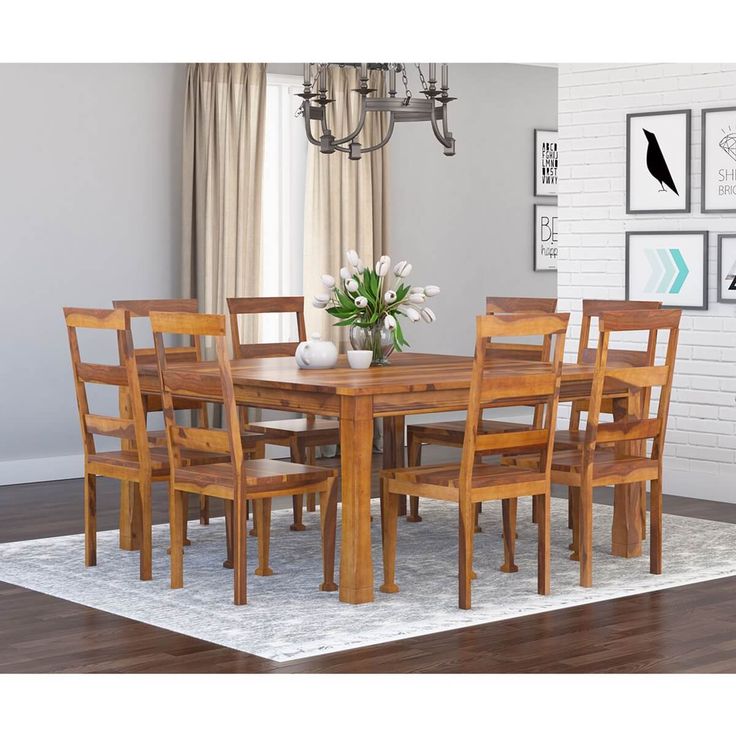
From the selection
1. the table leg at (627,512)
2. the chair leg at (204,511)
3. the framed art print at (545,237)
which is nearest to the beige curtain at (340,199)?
the framed art print at (545,237)

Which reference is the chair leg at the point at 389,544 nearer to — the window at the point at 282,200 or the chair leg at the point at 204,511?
the chair leg at the point at 204,511

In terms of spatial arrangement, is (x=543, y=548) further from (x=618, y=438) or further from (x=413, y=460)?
(x=413, y=460)

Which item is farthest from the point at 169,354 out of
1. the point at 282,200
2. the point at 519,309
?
the point at 282,200

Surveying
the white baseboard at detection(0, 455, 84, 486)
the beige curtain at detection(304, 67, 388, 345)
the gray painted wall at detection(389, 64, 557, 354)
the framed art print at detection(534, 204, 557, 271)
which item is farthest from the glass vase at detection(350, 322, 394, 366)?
the framed art print at detection(534, 204, 557, 271)

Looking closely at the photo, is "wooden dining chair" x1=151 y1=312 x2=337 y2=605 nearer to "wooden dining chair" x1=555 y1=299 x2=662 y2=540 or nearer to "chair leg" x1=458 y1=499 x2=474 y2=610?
"chair leg" x1=458 y1=499 x2=474 y2=610

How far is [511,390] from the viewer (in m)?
4.41

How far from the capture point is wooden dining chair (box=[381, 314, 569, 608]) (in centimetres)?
433

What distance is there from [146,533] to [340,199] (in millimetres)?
3972

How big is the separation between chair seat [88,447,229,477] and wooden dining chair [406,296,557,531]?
3.28 ft

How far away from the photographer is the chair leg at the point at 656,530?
486cm

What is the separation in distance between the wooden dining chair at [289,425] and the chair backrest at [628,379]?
1.34m

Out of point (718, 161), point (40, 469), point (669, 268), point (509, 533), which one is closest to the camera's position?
point (509, 533)
